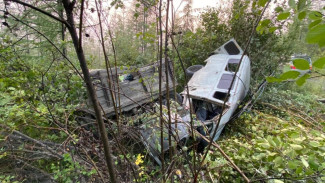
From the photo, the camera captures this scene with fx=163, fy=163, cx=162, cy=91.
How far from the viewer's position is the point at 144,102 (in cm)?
361

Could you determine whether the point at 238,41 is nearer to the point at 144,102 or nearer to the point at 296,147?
the point at 144,102

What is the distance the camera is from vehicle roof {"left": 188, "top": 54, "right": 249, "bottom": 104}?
4336 mm

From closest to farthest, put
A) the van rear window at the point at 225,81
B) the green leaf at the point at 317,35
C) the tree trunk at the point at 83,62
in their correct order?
the green leaf at the point at 317,35 < the tree trunk at the point at 83,62 < the van rear window at the point at 225,81

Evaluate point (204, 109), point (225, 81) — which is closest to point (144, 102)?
point (204, 109)

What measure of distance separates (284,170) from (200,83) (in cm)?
354

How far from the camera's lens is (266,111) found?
198 inches

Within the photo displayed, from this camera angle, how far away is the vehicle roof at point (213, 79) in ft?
14.2

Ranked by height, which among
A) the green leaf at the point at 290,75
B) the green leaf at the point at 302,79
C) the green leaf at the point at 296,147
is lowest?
the green leaf at the point at 296,147

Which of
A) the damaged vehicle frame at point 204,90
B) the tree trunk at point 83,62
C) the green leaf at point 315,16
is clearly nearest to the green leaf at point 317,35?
the green leaf at point 315,16

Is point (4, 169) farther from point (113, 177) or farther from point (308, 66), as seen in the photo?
point (308, 66)

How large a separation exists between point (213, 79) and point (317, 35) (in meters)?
4.54

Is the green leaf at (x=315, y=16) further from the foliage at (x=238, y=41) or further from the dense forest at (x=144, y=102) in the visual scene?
the foliage at (x=238, y=41)

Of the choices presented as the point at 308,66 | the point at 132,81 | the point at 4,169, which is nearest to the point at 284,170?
the point at 308,66

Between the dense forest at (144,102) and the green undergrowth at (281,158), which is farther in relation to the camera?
the green undergrowth at (281,158)
